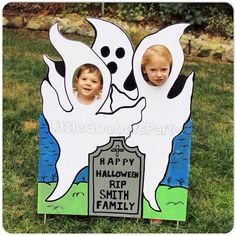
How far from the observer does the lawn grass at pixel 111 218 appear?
267 cm

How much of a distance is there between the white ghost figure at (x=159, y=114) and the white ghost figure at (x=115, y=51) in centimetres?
4

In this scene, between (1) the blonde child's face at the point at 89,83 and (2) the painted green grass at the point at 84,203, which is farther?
(2) the painted green grass at the point at 84,203

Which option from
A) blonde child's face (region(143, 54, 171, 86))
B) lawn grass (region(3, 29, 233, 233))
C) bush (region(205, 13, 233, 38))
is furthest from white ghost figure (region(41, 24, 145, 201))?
bush (region(205, 13, 233, 38))

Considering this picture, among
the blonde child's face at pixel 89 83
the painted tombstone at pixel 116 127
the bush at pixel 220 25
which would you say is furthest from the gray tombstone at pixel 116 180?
the bush at pixel 220 25

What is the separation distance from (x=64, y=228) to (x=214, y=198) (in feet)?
2.84

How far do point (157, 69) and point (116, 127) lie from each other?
13.6 inches

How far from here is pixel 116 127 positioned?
99.0 inches

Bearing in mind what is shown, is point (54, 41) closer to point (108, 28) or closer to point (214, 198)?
point (108, 28)

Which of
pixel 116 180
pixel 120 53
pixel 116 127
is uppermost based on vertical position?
pixel 120 53

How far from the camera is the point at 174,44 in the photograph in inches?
94.9

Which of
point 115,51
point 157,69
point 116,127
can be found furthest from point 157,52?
point 116,127

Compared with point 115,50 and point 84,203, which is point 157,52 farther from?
point 84,203

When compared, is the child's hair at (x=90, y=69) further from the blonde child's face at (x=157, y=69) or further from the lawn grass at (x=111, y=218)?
the lawn grass at (x=111, y=218)

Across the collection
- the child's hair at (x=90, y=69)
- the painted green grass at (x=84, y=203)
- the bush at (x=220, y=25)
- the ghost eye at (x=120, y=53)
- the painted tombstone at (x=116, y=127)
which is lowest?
the painted green grass at (x=84, y=203)
